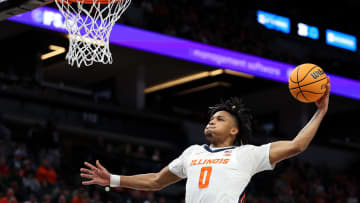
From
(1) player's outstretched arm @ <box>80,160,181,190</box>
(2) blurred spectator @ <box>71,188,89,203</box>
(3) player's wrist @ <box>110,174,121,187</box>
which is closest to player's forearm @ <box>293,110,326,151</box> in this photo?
(1) player's outstretched arm @ <box>80,160,181,190</box>

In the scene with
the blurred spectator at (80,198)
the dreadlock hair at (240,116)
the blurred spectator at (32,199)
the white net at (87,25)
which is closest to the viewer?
the dreadlock hair at (240,116)

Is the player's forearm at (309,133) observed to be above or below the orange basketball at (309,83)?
below

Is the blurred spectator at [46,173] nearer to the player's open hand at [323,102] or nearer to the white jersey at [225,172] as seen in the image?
the white jersey at [225,172]

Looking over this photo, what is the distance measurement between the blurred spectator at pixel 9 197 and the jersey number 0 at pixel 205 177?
6184 millimetres

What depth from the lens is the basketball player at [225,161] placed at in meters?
4.65

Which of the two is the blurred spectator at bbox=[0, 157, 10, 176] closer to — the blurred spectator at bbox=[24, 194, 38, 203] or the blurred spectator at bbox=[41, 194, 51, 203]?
the blurred spectator at bbox=[24, 194, 38, 203]

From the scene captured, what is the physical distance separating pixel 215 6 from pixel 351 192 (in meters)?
8.23

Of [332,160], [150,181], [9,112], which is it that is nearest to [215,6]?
[332,160]

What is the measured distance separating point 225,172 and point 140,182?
0.83 m

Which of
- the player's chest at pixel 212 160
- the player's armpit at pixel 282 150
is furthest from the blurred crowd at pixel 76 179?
the player's armpit at pixel 282 150

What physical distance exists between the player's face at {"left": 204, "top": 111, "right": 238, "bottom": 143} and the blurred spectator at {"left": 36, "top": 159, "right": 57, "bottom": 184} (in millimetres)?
8127

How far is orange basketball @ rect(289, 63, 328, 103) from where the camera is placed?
470 cm

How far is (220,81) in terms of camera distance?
23.4 metres

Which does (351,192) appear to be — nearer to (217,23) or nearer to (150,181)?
(217,23)
